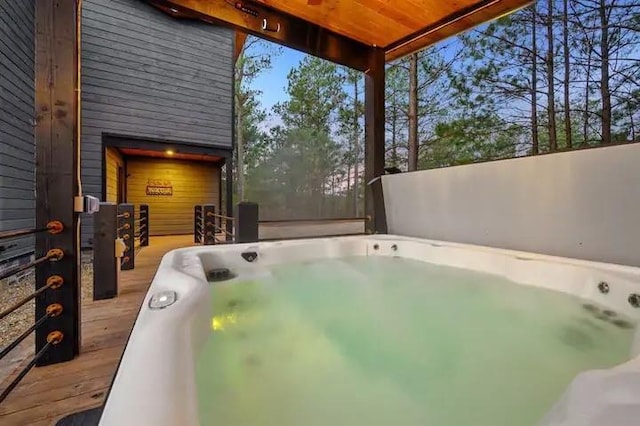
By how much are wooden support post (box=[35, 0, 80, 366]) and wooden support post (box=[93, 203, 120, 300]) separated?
0.90 m

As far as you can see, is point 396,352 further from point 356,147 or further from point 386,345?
point 356,147

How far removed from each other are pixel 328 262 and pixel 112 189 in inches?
190

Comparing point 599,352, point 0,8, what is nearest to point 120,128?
point 0,8

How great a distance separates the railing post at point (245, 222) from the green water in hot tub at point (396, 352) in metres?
0.85

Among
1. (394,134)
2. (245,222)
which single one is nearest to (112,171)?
(245,222)

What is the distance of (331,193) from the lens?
38.7 ft

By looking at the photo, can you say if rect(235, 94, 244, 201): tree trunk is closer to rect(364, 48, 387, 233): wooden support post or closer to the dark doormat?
rect(364, 48, 387, 233): wooden support post

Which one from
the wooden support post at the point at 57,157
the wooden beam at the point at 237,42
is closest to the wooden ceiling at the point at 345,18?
the wooden support post at the point at 57,157

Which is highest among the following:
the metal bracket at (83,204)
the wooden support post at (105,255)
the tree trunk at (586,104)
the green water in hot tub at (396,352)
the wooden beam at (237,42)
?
the wooden beam at (237,42)

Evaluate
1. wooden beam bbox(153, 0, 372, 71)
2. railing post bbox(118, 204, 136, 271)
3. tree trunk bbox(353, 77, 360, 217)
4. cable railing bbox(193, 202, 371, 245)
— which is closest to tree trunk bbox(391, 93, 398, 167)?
cable railing bbox(193, 202, 371, 245)

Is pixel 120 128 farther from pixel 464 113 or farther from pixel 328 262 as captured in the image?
pixel 464 113

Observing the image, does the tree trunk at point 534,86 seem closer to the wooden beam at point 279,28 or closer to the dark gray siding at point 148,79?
the wooden beam at point 279,28

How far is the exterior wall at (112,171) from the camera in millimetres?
5100

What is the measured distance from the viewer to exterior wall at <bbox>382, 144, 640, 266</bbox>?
5.12 ft
